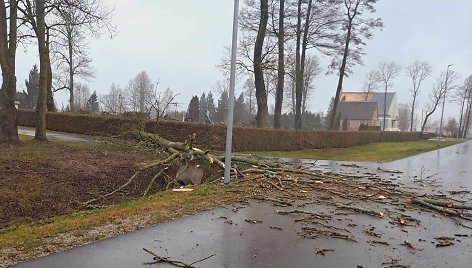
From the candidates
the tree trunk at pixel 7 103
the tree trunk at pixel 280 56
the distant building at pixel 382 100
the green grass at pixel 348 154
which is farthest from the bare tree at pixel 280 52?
the distant building at pixel 382 100

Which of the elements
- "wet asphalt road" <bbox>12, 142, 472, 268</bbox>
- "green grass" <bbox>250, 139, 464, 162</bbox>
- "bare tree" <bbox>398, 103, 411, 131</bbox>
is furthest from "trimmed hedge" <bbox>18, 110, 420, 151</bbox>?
"bare tree" <bbox>398, 103, 411, 131</bbox>

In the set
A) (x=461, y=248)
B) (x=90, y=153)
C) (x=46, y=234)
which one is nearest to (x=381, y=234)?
(x=461, y=248)

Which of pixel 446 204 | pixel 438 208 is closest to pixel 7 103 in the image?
pixel 438 208

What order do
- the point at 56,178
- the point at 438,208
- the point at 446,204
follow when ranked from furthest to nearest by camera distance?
the point at 56,178 < the point at 446,204 < the point at 438,208

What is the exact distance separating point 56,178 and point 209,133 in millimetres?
9076

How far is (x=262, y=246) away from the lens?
5141mm

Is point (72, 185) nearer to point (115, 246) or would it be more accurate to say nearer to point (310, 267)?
point (115, 246)

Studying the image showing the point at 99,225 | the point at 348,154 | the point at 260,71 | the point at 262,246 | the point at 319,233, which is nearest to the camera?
the point at 262,246

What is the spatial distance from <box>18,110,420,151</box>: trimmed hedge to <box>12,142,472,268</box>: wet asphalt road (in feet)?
36.5

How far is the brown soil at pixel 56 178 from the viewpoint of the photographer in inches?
347

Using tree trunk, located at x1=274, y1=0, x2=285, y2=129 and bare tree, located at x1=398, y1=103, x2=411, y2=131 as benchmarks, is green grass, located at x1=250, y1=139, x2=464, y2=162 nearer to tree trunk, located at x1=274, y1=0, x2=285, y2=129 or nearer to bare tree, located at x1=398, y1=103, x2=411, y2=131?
tree trunk, located at x1=274, y1=0, x2=285, y2=129

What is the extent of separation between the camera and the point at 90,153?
1386 cm

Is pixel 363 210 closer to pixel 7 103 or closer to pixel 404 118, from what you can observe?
pixel 7 103

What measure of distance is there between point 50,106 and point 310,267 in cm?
3021
